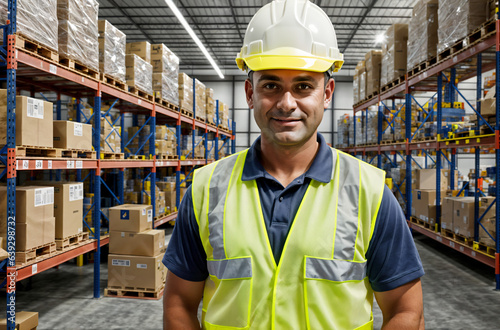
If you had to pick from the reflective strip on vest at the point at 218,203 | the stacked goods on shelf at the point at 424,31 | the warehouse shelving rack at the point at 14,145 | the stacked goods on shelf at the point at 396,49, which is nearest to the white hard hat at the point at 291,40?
the reflective strip on vest at the point at 218,203

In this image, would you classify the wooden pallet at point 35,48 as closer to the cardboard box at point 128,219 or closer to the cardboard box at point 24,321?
the cardboard box at point 128,219

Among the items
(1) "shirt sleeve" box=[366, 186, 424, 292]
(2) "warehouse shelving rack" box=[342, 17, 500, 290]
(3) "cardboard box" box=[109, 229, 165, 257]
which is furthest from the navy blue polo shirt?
(2) "warehouse shelving rack" box=[342, 17, 500, 290]

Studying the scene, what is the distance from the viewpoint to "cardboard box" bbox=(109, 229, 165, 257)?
230 inches

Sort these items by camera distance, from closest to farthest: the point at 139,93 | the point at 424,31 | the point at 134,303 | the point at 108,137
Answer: the point at 134,303 < the point at 108,137 < the point at 139,93 < the point at 424,31

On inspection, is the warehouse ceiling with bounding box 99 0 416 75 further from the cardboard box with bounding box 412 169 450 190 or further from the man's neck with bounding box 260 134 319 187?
the man's neck with bounding box 260 134 319 187

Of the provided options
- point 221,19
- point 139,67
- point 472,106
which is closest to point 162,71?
point 139,67

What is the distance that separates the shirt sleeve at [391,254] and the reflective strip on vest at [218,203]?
58 centimetres

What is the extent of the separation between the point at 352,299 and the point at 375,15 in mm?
17702

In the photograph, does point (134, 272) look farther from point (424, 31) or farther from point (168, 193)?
point (424, 31)

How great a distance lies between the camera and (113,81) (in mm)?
6234

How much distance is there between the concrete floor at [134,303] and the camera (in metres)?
4.95

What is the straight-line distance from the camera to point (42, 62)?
4.40 m

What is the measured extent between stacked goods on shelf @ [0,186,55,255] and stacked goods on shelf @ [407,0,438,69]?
7.22 m

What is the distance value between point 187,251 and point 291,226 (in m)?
0.46
